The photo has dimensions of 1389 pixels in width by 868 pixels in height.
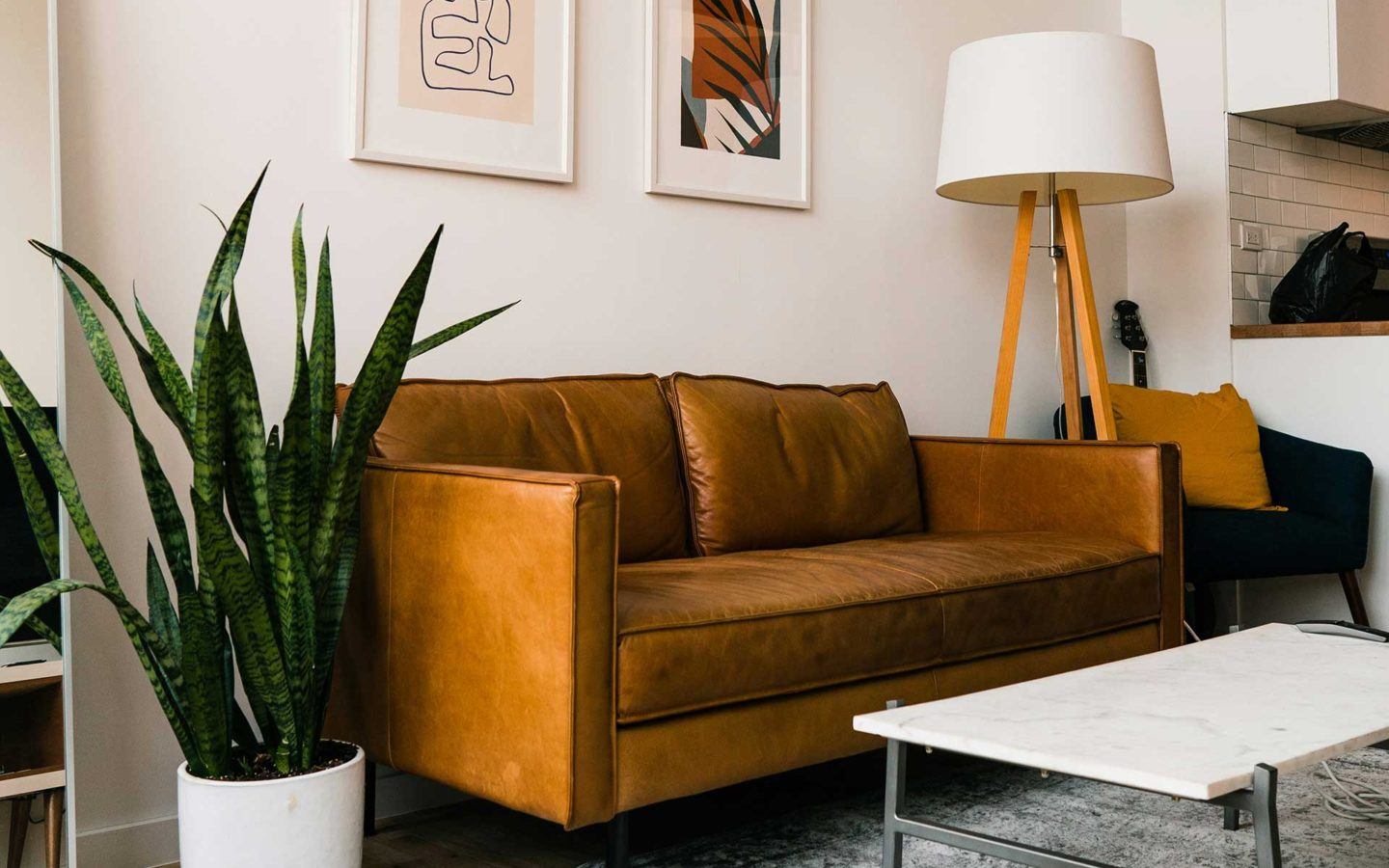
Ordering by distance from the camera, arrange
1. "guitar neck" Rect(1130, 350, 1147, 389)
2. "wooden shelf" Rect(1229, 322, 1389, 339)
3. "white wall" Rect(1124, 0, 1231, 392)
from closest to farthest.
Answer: "wooden shelf" Rect(1229, 322, 1389, 339) → "white wall" Rect(1124, 0, 1231, 392) → "guitar neck" Rect(1130, 350, 1147, 389)

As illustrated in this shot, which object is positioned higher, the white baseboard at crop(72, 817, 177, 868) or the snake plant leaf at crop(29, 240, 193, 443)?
the snake plant leaf at crop(29, 240, 193, 443)

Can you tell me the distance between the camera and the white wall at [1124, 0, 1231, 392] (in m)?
4.33

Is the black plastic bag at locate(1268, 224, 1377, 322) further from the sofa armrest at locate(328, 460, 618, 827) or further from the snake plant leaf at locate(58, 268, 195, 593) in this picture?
the snake plant leaf at locate(58, 268, 195, 593)

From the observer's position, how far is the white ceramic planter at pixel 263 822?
6.05 feet

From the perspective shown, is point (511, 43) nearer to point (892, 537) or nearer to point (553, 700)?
point (892, 537)

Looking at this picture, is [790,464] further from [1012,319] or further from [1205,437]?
[1205,437]

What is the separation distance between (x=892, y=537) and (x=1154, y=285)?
6.11 feet

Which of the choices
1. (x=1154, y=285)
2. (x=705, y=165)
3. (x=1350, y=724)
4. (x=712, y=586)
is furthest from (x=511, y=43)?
(x=1154, y=285)

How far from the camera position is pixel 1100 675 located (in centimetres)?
192

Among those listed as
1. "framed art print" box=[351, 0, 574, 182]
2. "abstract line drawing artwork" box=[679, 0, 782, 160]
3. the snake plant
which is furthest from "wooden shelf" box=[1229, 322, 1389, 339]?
the snake plant

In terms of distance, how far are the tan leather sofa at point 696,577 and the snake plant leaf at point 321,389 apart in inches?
7.8

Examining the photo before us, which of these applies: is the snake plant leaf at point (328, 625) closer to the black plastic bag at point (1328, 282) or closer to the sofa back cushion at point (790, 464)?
the sofa back cushion at point (790, 464)

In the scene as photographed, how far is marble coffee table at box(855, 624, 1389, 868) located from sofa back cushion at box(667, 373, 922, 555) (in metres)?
1.01

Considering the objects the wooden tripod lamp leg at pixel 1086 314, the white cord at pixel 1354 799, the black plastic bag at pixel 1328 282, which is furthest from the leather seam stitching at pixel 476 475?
the black plastic bag at pixel 1328 282
